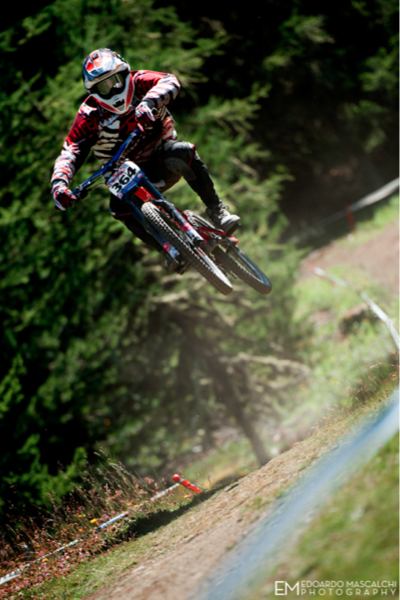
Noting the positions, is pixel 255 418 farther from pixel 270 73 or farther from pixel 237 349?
pixel 270 73

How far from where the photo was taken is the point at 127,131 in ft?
27.6

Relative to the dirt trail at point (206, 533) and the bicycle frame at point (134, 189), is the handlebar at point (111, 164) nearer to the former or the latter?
the bicycle frame at point (134, 189)

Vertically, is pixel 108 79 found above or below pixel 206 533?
above

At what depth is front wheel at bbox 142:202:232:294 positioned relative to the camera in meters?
8.38

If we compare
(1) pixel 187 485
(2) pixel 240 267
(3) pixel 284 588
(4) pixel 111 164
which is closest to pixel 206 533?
(3) pixel 284 588

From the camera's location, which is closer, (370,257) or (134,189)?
(134,189)

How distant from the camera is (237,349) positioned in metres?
19.1

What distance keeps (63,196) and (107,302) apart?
8206mm

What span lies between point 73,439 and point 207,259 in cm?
845

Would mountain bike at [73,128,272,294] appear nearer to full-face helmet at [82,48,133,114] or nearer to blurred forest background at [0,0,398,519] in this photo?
full-face helmet at [82,48,133,114]

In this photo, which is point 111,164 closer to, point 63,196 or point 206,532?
point 63,196

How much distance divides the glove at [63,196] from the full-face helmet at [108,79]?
2.76 feet

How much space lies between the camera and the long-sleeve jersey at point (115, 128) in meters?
8.23

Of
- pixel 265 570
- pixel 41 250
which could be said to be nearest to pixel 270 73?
pixel 41 250
